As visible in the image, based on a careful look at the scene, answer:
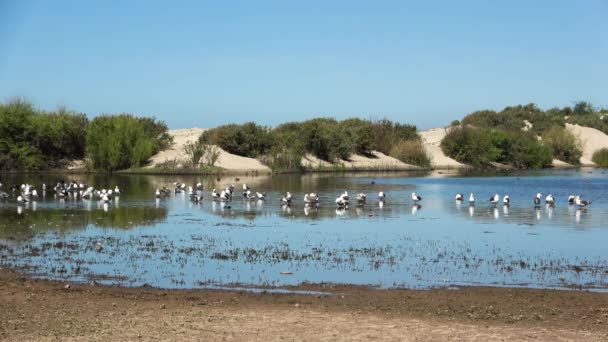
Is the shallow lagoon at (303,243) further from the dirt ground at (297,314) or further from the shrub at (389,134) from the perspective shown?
the shrub at (389,134)

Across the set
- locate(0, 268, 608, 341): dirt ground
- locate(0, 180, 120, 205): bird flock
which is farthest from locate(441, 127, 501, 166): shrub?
locate(0, 268, 608, 341): dirt ground

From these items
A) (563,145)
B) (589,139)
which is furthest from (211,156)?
(589,139)

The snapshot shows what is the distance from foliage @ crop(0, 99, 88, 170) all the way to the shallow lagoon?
132 ft

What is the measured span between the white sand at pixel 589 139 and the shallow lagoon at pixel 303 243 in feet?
318

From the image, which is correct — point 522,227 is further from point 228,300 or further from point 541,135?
point 541,135

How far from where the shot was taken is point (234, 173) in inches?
3068

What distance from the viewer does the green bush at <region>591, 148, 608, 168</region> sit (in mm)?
120750

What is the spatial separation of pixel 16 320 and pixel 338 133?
270 ft

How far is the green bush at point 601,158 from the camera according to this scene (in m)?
121

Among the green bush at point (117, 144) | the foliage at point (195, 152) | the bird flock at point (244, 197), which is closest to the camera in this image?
the bird flock at point (244, 197)

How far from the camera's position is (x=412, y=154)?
102m

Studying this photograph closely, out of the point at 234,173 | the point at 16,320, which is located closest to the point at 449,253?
the point at 16,320

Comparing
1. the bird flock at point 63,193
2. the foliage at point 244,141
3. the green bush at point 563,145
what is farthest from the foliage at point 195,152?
the green bush at point 563,145

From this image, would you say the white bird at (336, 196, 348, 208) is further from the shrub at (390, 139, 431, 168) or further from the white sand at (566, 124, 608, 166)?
the white sand at (566, 124, 608, 166)
